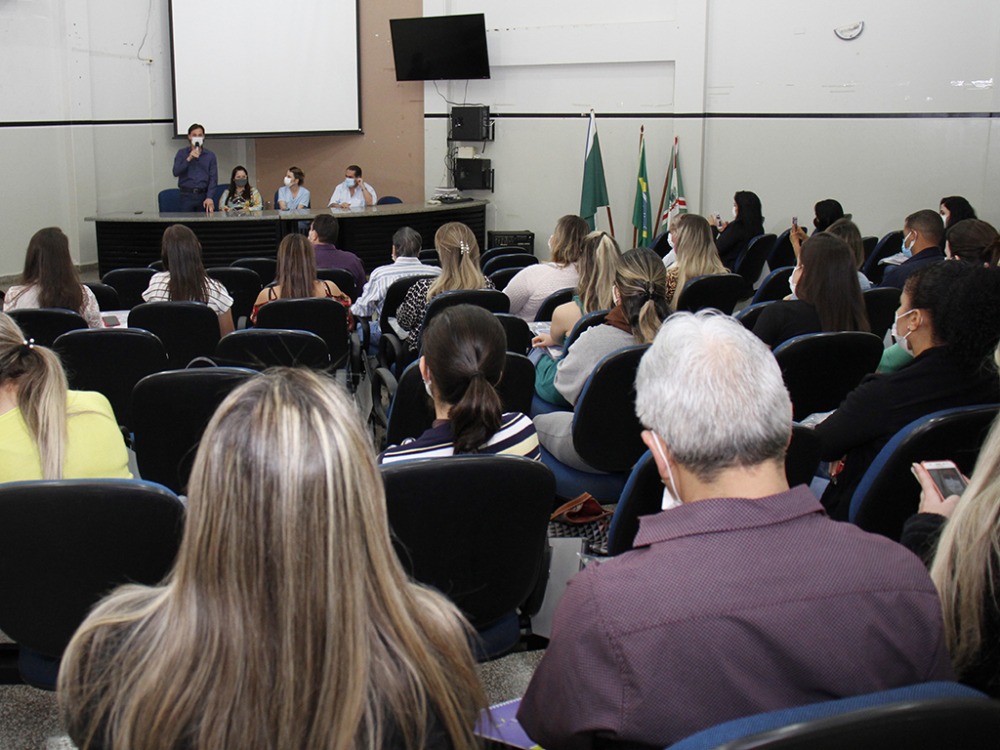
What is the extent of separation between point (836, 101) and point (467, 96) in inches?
158

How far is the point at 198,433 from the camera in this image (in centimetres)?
299

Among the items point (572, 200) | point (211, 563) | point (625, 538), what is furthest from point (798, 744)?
point (572, 200)

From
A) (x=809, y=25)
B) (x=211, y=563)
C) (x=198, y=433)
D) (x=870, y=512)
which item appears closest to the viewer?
(x=211, y=563)

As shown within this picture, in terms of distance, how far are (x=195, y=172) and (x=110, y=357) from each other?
6.85 metres

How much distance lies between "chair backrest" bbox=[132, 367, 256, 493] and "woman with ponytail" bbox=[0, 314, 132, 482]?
44 cm

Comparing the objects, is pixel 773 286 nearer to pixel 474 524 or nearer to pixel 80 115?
pixel 474 524

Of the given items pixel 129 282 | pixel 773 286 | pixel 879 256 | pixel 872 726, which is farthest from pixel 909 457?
pixel 879 256

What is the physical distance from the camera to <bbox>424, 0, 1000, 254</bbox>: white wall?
8773 millimetres

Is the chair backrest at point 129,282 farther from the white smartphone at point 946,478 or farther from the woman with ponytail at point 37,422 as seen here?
the white smartphone at point 946,478

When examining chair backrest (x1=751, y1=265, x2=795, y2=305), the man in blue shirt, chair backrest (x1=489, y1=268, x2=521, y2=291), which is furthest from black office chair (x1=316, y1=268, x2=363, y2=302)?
the man in blue shirt

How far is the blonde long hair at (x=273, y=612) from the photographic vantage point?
3.67 ft

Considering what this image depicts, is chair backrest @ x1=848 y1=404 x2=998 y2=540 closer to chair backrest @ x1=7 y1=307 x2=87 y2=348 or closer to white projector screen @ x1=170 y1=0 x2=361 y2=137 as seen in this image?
chair backrest @ x1=7 y1=307 x2=87 y2=348

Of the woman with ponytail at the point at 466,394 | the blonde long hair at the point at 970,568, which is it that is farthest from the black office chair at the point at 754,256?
the blonde long hair at the point at 970,568

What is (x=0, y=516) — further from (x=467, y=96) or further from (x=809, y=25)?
(x=467, y=96)
